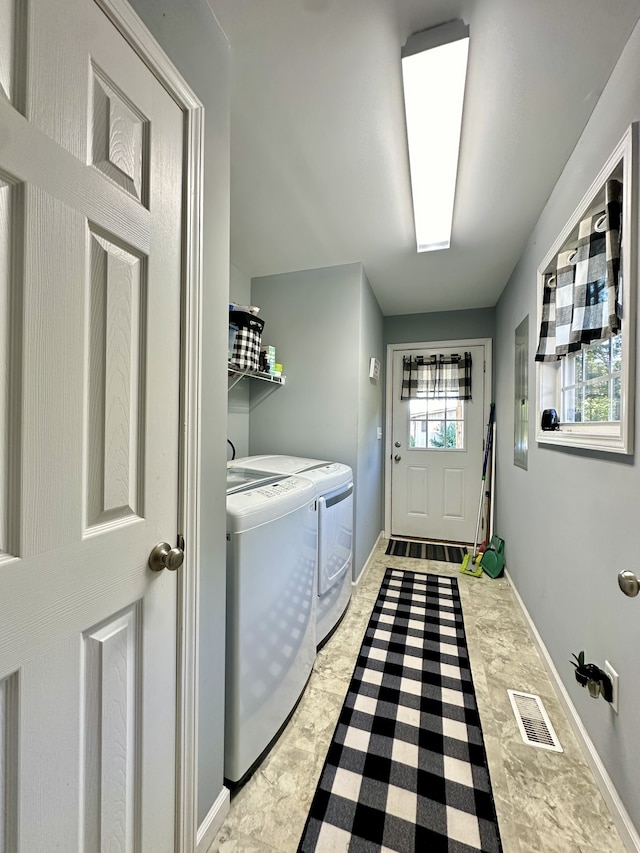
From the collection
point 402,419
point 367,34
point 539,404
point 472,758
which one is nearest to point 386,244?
point 367,34

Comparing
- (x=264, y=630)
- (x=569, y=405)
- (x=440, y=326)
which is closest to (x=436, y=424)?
(x=440, y=326)

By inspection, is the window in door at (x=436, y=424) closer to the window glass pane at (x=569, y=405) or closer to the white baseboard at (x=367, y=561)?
the white baseboard at (x=367, y=561)

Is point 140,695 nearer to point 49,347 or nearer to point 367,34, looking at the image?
point 49,347

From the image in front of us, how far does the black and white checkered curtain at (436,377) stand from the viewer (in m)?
3.53

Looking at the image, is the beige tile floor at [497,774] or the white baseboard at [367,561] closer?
the beige tile floor at [497,774]

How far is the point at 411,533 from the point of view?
3.70 metres

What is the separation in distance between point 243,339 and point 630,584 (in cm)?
194

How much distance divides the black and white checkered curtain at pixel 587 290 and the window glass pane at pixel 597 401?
18cm

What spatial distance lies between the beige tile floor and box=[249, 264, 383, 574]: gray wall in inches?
40.4

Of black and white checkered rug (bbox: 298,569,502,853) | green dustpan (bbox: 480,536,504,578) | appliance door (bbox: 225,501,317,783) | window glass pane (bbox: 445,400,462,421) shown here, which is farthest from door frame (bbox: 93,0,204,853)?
window glass pane (bbox: 445,400,462,421)

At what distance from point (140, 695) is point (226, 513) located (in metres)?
0.48

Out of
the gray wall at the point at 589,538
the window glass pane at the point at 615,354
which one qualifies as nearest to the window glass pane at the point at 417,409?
the gray wall at the point at 589,538

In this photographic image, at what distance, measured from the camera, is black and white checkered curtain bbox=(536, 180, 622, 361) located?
3.72 feet

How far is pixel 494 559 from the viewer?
283 cm
